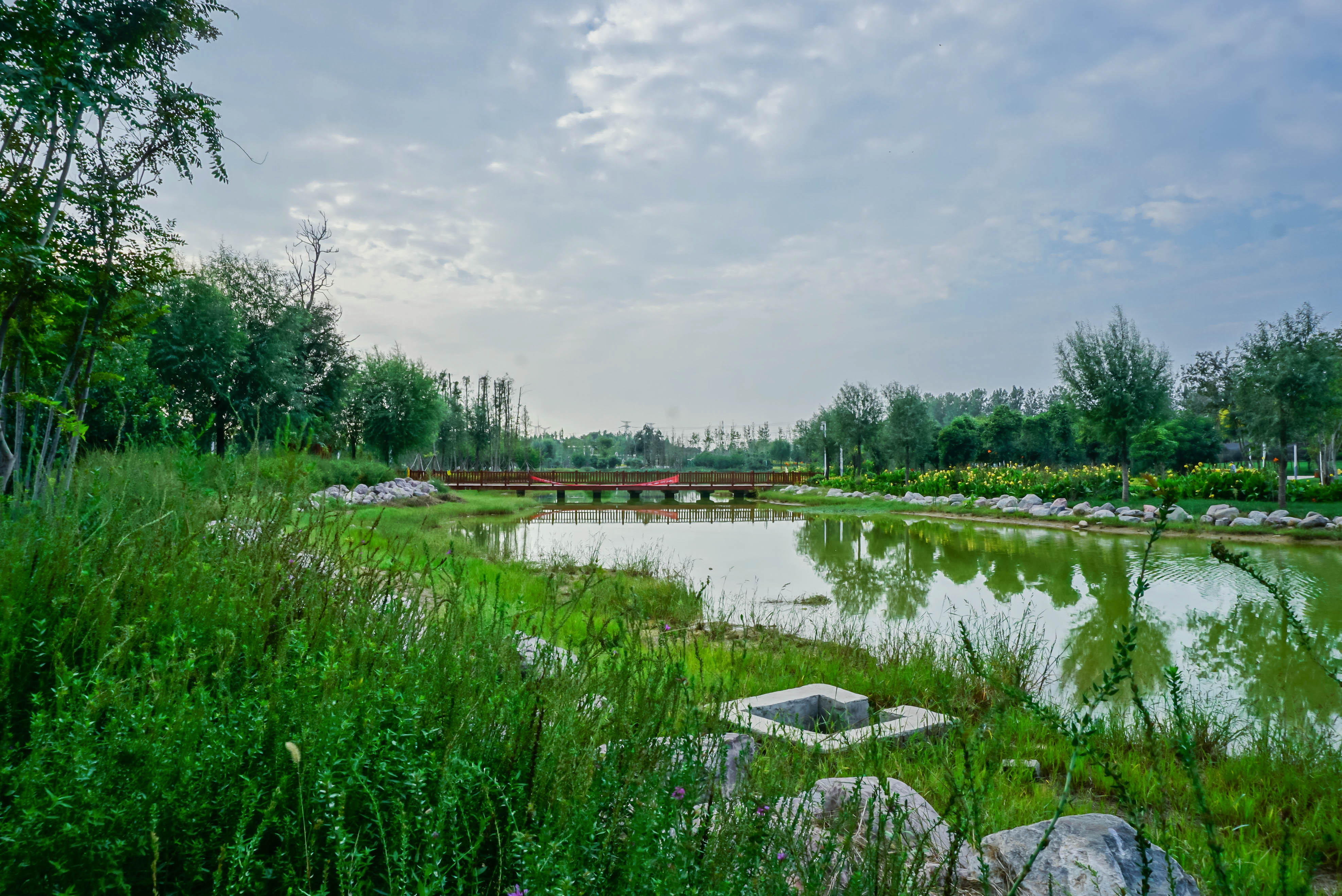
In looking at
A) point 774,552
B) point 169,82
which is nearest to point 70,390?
point 169,82

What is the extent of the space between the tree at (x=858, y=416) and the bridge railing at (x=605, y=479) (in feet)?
10.1

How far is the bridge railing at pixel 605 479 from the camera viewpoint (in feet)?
98.6

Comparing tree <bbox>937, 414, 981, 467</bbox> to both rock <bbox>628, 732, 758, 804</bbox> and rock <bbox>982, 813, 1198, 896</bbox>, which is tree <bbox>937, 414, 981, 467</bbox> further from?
rock <bbox>628, 732, 758, 804</bbox>

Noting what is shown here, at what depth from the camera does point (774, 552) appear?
12.3 metres

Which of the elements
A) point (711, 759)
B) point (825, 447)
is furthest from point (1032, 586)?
point (825, 447)

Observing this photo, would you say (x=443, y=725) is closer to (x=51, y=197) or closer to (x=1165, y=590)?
(x=51, y=197)

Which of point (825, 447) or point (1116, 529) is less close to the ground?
point (825, 447)

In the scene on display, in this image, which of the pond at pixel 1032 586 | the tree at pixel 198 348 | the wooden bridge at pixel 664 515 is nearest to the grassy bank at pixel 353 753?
the pond at pixel 1032 586

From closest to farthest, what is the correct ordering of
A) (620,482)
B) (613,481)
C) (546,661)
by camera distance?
(546,661) < (620,482) < (613,481)

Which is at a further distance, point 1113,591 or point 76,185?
point 1113,591

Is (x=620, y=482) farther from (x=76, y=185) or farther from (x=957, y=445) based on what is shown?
(x=76, y=185)

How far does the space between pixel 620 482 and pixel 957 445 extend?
17795 millimetres

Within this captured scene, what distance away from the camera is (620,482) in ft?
119

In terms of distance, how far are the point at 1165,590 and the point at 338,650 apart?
972 cm
